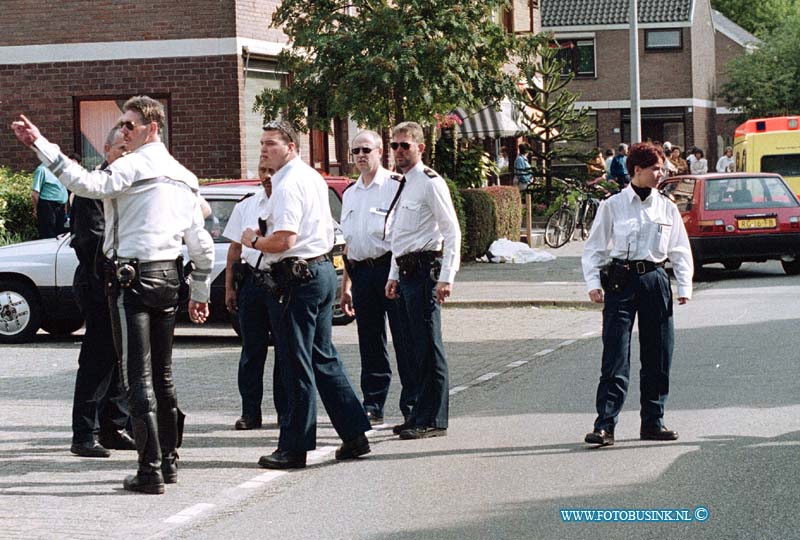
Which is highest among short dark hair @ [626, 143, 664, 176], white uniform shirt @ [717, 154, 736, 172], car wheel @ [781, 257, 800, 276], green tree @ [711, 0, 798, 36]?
green tree @ [711, 0, 798, 36]

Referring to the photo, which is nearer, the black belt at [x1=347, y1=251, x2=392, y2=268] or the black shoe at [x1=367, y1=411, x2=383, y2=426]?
the black belt at [x1=347, y1=251, x2=392, y2=268]

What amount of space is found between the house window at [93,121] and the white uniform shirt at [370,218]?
14.5 meters

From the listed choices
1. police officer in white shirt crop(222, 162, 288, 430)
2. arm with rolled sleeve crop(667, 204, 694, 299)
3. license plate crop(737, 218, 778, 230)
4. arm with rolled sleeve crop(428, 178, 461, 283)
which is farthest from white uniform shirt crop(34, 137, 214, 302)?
license plate crop(737, 218, 778, 230)

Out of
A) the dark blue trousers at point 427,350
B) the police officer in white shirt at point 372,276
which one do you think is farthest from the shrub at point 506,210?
the dark blue trousers at point 427,350

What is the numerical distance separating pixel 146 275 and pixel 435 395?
2273mm

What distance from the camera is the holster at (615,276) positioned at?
851 cm

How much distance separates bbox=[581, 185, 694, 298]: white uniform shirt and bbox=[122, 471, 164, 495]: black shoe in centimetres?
271

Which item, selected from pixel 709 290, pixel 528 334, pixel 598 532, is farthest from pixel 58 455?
pixel 709 290

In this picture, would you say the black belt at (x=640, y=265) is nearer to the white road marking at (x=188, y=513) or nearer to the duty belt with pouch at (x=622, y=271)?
the duty belt with pouch at (x=622, y=271)

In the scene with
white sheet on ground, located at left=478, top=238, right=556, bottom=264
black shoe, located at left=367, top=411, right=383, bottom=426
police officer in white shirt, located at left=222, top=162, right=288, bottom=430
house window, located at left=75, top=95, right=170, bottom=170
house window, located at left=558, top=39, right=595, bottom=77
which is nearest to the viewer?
police officer in white shirt, located at left=222, top=162, right=288, bottom=430

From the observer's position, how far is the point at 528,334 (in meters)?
15.0

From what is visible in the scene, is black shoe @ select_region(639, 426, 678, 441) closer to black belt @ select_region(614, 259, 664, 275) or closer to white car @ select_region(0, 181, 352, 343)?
black belt @ select_region(614, 259, 664, 275)

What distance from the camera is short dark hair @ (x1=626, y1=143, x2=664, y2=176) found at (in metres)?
8.54

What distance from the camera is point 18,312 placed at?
47.5 feet
